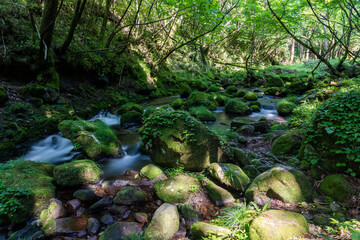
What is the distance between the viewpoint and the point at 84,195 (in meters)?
3.65

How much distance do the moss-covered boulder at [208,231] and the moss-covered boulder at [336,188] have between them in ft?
6.39

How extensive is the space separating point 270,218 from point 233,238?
1.78 feet

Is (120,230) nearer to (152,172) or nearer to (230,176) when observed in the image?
(152,172)

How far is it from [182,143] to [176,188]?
3.43ft

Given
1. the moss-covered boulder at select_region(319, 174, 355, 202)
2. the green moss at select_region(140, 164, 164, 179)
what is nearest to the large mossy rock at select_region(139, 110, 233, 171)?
the green moss at select_region(140, 164, 164, 179)

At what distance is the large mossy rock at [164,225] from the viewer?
2.77 meters

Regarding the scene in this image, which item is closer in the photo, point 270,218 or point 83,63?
point 270,218

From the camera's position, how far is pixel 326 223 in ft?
8.41

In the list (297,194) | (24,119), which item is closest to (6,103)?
(24,119)

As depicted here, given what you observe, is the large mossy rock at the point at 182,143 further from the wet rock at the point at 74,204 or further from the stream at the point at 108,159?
the wet rock at the point at 74,204

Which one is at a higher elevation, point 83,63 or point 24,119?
point 83,63

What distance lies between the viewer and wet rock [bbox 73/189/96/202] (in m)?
3.62

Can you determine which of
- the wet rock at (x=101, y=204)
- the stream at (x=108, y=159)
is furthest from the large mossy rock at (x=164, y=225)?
the stream at (x=108, y=159)

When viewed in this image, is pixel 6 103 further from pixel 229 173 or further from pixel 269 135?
pixel 269 135
